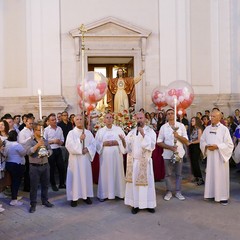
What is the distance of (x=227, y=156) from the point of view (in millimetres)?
6875

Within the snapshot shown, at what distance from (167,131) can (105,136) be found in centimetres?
119

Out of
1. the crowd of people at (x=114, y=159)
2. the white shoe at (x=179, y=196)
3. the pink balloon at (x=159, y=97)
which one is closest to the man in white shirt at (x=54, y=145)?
the crowd of people at (x=114, y=159)

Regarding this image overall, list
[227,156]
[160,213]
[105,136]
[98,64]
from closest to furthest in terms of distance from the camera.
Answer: [160,213] < [227,156] < [105,136] < [98,64]

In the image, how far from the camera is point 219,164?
273 inches

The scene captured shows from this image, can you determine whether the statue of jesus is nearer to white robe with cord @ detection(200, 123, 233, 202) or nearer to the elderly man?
white robe with cord @ detection(200, 123, 233, 202)

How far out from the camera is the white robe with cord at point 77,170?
6.86 meters

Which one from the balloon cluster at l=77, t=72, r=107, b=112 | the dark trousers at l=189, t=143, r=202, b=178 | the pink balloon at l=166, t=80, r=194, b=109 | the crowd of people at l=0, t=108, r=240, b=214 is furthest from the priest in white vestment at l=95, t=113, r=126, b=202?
the pink balloon at l=166, t=80, r=194, b=109

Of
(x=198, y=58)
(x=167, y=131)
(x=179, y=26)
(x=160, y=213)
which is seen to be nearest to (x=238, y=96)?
(x=198, y=58)

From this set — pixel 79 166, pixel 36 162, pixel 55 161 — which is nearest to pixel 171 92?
pixel 55 161

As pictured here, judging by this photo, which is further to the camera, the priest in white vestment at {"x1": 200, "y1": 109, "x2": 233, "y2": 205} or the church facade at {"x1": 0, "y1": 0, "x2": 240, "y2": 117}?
the church facade at {"x1": 0, "y1": 0, "x2": 240, "y2": 117}

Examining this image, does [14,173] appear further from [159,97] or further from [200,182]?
[159,97]

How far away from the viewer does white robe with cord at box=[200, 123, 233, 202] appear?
22.5ft

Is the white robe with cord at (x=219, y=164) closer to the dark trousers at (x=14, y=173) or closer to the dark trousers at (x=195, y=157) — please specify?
the dark trousers at (x=195, y=157)

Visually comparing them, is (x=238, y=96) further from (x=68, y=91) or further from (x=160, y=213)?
(x=160, y=213)
